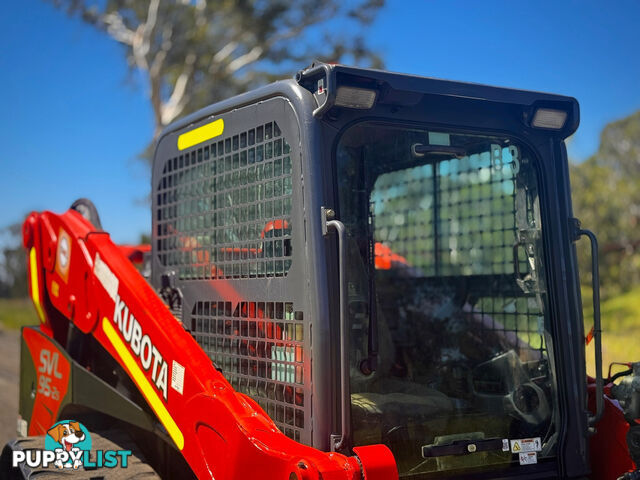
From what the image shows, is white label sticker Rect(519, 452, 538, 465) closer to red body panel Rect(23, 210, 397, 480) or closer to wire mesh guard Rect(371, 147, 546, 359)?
wire mesh guard Rect(371, 147, 546, 359)

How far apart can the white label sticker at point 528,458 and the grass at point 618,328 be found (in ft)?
26.2

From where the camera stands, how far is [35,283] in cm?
452

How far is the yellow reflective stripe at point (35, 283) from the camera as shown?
4.45 meters

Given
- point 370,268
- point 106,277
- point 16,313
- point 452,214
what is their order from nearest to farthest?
1. point 370,268
2. point 106,277
3. point 452,214
4. point 16,313

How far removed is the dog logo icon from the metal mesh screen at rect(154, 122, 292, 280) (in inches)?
37.0

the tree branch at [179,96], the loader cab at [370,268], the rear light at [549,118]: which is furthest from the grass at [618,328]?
the tree branch at [179,96]

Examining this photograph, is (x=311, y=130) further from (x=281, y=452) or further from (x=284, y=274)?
(x=281, y=452)

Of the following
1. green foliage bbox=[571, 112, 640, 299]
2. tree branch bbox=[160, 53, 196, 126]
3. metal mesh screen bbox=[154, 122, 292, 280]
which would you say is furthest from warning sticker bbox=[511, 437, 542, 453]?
green foliage bbox=[571, 112, 640, 299]

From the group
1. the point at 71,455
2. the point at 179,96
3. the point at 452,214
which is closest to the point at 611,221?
the point at 179,96

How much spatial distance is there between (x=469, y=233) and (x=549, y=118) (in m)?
1.16

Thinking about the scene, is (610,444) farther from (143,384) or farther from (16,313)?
(16,313)

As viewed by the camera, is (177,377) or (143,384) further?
(143,384)

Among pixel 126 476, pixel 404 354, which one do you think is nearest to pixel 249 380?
pixel 126 476

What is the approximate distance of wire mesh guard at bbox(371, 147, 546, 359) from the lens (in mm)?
3770
